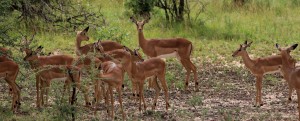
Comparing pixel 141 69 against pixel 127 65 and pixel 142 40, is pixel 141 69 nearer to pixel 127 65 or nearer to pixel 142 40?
pixel 127 65

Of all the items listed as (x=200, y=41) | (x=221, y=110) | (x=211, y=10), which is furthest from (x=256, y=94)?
(x=211, y=10)

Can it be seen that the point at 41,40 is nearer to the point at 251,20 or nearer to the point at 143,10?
the point at 143,10

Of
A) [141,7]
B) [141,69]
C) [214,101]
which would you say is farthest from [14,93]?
[141,7]

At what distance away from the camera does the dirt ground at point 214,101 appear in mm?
9648

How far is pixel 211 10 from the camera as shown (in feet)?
61.4

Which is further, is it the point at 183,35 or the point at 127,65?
the point at 183,35

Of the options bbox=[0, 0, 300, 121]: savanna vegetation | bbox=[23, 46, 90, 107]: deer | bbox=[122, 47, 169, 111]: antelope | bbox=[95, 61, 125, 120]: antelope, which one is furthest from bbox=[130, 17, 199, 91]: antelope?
bbox=[95, 61, 125, 120]: antelope

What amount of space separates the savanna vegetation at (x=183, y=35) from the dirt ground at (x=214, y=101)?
0.01 metres

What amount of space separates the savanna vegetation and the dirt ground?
0.01 metres

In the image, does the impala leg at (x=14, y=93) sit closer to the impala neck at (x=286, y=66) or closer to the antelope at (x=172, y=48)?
the antelope at (x=172, y=48)

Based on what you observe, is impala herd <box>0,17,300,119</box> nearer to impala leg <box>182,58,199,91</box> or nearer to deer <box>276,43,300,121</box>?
deer <box>276,43,300,121</box>

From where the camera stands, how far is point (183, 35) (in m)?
15.8

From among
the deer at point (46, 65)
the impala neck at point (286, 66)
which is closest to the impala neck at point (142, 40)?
the deer at point (46, 65)

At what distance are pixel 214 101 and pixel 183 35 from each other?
16.9 feet
